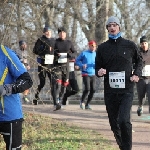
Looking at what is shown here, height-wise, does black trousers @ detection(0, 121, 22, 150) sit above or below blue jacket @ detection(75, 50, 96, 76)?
below

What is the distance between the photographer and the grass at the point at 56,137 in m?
7.71

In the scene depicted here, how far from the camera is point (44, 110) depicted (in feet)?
41.4

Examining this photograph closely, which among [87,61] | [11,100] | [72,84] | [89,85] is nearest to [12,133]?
[11,100]

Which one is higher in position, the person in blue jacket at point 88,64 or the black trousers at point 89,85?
the person in blue jacket at point 88,64

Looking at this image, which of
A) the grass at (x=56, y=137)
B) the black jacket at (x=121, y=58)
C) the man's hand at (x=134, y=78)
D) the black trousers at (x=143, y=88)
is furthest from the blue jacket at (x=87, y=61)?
the man's hand at (x=134, y=78)

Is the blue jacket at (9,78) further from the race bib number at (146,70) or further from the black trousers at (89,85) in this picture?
the black trousers at (89,85)

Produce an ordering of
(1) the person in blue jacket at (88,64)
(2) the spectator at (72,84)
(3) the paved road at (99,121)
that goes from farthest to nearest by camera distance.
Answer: (1) the person in blue jacket at (88,64) → (2) the spectator at (72,84) → (3) the paved road at (99,121)

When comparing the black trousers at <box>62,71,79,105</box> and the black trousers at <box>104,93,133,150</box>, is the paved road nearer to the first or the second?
the black trousers at <box>62,71,79,105</box>

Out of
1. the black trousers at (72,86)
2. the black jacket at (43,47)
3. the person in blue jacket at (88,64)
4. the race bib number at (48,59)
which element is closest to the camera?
the black jacket at (43,47)

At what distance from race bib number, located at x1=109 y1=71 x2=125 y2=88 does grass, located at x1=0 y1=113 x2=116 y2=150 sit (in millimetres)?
1263

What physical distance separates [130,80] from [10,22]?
2.56 meters

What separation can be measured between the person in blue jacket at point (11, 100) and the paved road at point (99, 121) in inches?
139

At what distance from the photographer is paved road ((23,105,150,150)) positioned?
28.7 ft

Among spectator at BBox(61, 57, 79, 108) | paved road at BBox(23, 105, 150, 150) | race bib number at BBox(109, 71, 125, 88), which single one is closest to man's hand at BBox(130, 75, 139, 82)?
race bib number at BBox(109, 71, 125, 88)
